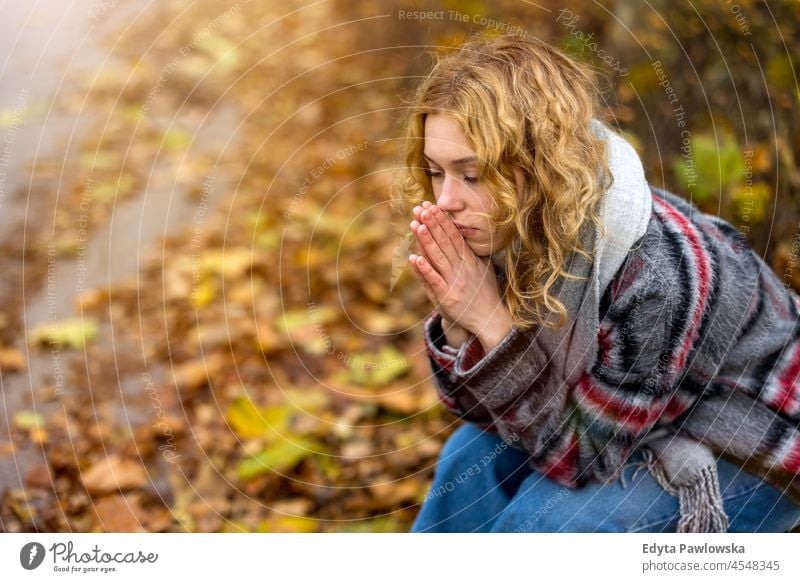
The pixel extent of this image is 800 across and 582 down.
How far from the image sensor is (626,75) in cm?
300

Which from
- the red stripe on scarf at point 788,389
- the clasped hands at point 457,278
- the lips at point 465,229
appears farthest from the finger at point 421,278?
the red stripe on scarf at point 788,389

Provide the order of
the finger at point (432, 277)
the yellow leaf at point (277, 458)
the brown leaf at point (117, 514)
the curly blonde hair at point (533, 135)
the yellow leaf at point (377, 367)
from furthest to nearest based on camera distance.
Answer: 1. the yellow leaf at point (377, 367)
2. the yellow leaf at point (277, 458)
3. the brown leaf at point (117, 514)
4. the finger at point (432, 277)
5. the curly blonde hair at point (533, 135)

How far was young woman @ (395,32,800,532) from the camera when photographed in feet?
5.03

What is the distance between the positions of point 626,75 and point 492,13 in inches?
29.9

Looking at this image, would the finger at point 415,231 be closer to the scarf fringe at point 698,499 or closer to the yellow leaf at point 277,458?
the scarf fringe at point 698,499

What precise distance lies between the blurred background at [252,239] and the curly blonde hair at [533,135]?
24 cm

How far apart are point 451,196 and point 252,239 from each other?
2320 mm

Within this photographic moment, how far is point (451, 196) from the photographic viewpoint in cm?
159

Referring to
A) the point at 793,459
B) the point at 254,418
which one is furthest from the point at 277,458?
the point at 793,459

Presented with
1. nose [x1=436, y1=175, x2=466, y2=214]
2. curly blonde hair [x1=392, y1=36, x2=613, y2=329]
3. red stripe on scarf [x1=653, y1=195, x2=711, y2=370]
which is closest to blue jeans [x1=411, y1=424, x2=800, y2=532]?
red stripe on scarf [x1=653, y1=195, x2=711, y2=370]

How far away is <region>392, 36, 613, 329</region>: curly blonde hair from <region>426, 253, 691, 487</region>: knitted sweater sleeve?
93mm

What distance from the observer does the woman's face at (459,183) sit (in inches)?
60.3
